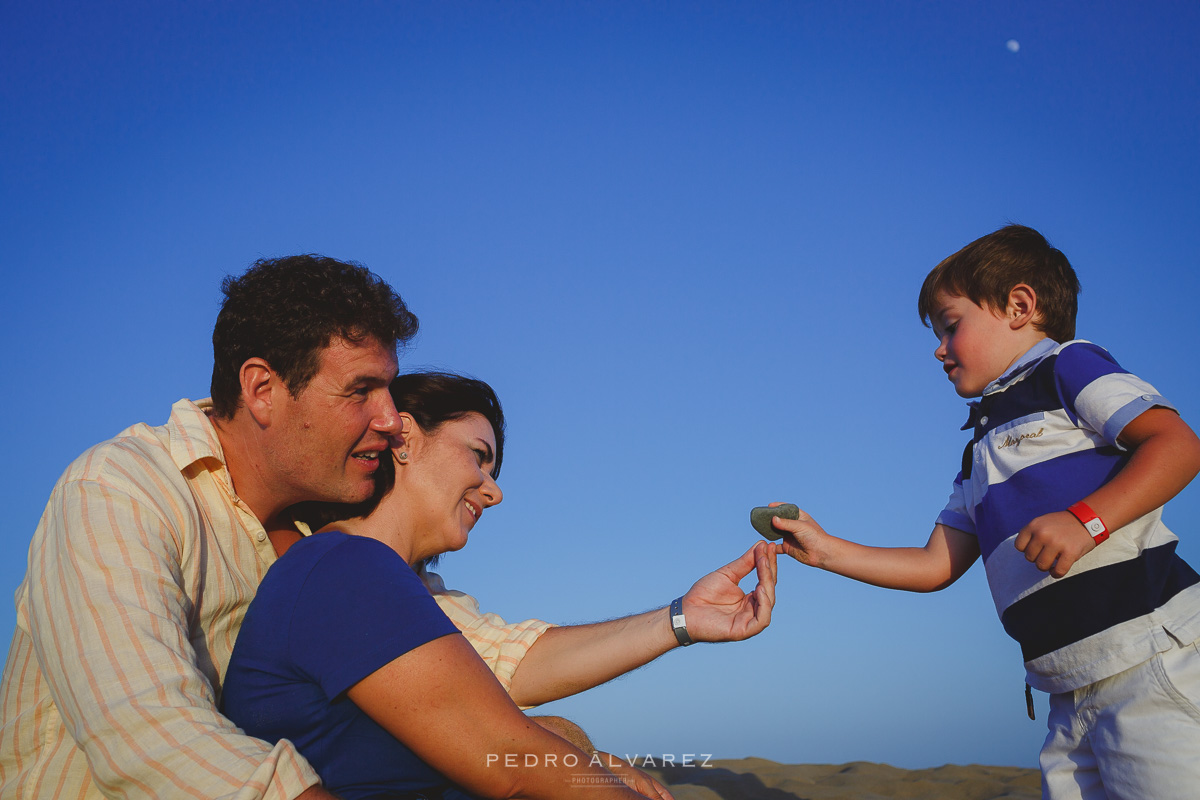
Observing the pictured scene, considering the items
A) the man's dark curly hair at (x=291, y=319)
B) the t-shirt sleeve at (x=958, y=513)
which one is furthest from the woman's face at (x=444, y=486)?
the t-shirt sleeve at (x=958, y=513)

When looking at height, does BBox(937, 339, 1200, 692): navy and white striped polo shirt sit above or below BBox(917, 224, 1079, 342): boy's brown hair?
below

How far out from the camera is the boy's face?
139 inches

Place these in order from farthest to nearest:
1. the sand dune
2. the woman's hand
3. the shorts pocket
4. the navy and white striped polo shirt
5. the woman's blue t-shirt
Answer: the sand dune < the woman's hand < the navy and white striped polo shirt < the shorts pocket < the woman's blue t-shirt

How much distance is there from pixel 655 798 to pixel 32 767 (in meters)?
1.99

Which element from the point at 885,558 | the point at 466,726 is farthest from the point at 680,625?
the point at 466,726

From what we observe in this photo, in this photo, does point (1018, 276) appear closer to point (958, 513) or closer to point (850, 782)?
point (958, 513)

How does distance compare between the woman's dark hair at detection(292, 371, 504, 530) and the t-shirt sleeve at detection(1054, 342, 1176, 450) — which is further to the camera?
the woman's dark hair at detection(292, 371, 504, 530)

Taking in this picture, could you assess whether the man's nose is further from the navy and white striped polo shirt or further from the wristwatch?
the navy and white striped polo shirt

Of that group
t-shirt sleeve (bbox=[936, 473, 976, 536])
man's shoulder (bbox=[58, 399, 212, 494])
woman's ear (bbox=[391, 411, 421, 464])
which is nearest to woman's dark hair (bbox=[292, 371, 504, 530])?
woman's ear (bbox=[391, 411, 421, 464])

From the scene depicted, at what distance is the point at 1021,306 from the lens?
3562 mm

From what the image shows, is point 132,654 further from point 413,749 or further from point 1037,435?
point 1037,435

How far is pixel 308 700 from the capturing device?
2119mm

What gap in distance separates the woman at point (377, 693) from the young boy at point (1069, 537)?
69.9 inches

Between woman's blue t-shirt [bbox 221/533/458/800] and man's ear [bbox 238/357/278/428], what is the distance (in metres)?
1.16
